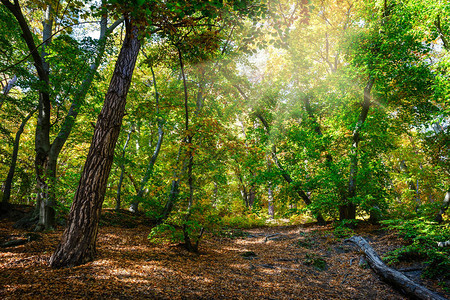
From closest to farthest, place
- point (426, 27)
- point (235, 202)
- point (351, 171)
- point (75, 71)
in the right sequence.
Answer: point (75, 71) < point (426, 27) < point (351, 171) < point (235, 202)

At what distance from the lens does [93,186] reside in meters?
3.83

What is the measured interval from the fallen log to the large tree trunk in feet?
20.9

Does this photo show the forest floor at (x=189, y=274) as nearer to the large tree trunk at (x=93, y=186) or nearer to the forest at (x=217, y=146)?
the forest at (x=217, y=146)

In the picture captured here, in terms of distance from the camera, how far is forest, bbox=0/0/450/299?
3656 millimetres

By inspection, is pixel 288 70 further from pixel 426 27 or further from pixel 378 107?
pixel 426 27

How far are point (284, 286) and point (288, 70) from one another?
11.4m

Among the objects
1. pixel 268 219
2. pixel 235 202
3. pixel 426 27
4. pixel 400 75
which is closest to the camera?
pixel 426 27

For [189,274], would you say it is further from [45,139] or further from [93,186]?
[45,139]

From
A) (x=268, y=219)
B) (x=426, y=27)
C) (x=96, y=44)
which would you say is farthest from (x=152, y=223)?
(x=426, y=27)

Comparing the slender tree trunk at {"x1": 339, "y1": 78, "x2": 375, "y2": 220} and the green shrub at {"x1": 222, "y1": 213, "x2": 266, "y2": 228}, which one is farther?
the green shrub at {"x1": 222, "y1": 213, "x2": 266, "y2": 228}

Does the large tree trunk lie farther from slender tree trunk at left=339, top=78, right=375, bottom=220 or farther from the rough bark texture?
slender tree trunk at left=339, top=78, right=375, bottom=220

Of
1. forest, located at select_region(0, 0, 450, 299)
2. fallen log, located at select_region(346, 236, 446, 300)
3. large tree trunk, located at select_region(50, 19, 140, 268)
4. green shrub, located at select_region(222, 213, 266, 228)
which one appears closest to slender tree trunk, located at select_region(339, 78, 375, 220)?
forest, located at select_region(0, 0, 450, 299)

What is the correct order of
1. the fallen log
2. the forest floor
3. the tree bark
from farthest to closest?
the tree bark → the fallen log → the forest floor

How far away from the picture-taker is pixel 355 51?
881 cm
